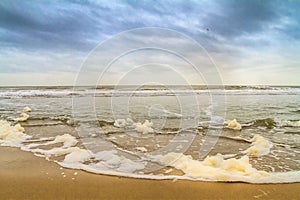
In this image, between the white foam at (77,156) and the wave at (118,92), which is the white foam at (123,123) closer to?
the white foam at (77,156)

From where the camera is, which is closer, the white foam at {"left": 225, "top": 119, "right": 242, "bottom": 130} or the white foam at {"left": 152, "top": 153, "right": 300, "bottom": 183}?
the white foam at {"left": 152, "top": 153, "right": 300, "bottom": 183}

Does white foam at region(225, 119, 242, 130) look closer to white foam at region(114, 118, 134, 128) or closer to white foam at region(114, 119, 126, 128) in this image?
white foam at region(114, 118, 134, 128)

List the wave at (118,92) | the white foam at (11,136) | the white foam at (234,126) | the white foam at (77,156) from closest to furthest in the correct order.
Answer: the white foam at (77,156)
the white foam at (11,136)
the white foam at (234,126)
the wave at (118,92)

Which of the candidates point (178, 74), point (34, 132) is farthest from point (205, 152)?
point (34, 132)

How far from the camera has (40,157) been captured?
5.36m

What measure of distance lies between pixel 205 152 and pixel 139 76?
9.32 feet

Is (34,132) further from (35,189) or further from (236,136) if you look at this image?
(236,136)

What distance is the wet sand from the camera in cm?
361

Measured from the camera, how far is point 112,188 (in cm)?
384

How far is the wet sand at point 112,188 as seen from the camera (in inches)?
142

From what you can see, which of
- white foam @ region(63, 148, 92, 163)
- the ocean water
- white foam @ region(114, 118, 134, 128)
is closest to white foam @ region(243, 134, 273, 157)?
the ocean water

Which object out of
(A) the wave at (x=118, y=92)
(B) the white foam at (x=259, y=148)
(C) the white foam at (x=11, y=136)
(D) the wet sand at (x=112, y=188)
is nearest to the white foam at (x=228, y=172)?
(D) the wet sand at (x=112, y=188)

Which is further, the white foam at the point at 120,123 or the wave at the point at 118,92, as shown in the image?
the wave at the point at 118,92

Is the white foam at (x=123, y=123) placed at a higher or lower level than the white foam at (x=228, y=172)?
higher
